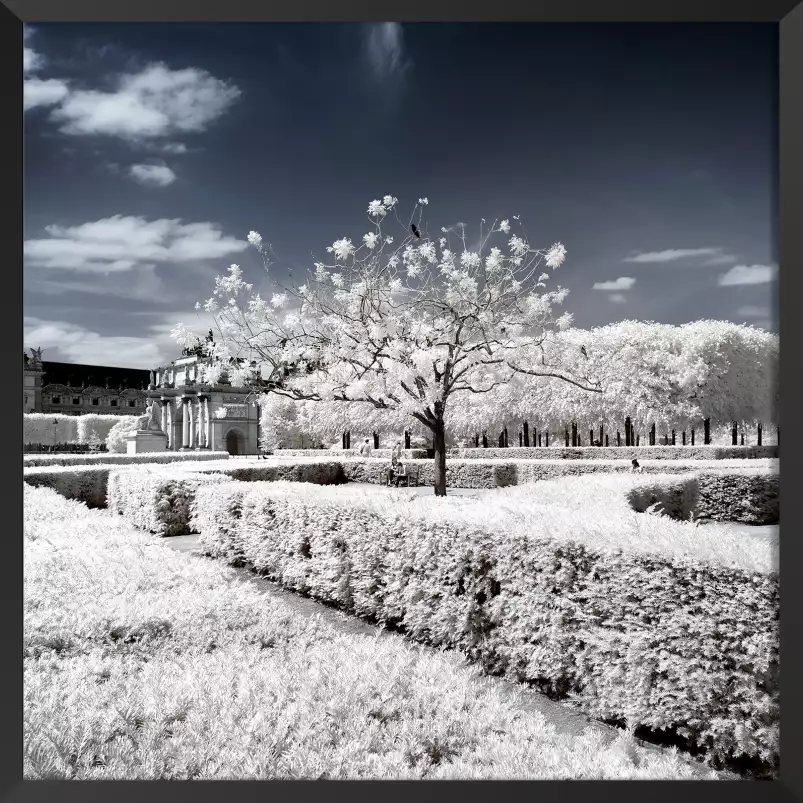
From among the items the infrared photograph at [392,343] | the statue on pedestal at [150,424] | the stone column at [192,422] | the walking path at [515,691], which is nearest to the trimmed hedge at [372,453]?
the stone column at [192,422]

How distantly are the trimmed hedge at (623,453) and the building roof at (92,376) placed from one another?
31191 millimetres

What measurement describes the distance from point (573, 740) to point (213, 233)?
640 centimetres

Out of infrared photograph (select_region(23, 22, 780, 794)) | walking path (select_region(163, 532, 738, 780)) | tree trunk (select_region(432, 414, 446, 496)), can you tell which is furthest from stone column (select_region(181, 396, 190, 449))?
walking path (select_region(163, 532, 738, 780))

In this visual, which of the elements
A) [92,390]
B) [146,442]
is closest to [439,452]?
[146,442]

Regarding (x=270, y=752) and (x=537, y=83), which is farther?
(x=537, y=83)

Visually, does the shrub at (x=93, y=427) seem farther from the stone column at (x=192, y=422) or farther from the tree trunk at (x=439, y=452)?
the tree trunk at (x=439, y=452)

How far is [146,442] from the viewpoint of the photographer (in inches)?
829

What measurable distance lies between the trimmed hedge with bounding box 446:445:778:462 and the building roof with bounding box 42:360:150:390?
31191 mm

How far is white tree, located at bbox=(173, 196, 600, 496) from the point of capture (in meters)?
7.29

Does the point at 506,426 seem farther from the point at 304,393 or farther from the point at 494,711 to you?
the point at 494,711

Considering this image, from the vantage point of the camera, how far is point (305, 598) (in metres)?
6.37

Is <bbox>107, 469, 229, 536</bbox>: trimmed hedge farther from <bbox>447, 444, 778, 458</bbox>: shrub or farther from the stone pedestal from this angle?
<bbox>447, 444, 778, 458</bbox>: shrub

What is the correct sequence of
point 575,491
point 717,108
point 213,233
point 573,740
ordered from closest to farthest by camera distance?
point 573,740 → point 717,108 → point 213,233 → point 575,491
